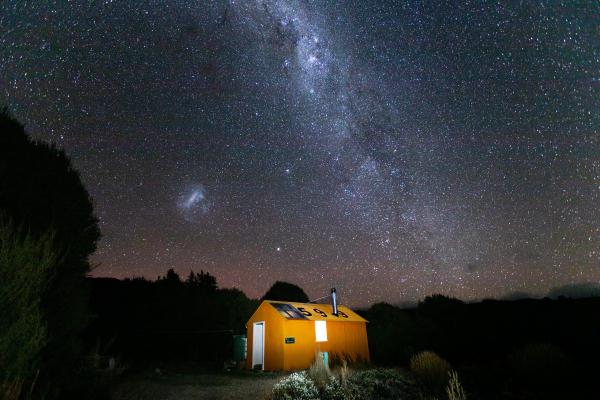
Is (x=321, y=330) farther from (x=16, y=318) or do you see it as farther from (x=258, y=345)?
(x=16, y=318)

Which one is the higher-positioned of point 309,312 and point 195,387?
point 309,312

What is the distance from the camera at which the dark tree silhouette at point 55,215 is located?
5.79 m

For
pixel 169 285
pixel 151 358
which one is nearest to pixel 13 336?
pixel 151 358

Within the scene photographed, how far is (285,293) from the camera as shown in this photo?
26953mm

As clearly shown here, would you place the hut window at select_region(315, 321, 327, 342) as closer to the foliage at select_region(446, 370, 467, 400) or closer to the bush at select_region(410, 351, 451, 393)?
the bush at select_region(410, 351, 451, 393)

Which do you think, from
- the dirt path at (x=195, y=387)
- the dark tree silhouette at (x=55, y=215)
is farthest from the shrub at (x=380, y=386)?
the dark tree silhouette at (x=55, y=215)

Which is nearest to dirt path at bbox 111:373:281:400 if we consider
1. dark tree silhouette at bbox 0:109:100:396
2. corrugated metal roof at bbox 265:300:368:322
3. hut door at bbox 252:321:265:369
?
hut door at bbox 252:321:265:369

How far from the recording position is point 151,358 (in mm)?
17609

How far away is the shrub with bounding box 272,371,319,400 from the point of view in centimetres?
810

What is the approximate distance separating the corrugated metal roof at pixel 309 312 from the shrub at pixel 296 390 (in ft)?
14.6

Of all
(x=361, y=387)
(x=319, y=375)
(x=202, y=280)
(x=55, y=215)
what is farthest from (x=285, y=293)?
(x=55, y=215)

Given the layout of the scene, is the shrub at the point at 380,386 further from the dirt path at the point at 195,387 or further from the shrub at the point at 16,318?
the shrub at the point at 16,318

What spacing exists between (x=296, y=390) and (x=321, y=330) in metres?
6.34

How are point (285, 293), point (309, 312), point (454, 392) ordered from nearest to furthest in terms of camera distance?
1. point (454, 392)
2. point (309, 312)
3. point (285, 293)
